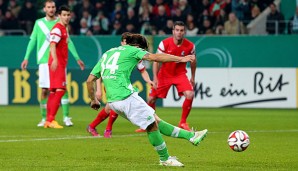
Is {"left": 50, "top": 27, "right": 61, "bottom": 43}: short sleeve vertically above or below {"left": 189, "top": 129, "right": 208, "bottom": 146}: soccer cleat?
above

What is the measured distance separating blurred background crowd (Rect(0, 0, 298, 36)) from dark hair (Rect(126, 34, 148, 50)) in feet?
47.4

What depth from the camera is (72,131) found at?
1617 cm

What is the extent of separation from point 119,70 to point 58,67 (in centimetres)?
617

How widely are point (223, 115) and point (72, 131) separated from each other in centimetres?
582

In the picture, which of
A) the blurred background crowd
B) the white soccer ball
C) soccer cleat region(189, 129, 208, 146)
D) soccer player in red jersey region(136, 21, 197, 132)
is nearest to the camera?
soccer cleat region(189, 129, 208, 146)

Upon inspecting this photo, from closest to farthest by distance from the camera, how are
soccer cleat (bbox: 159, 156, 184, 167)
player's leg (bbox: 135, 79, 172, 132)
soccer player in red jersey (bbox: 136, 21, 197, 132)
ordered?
soccer cleat (bbox: 159, 156, 184, 167), soccer player in red jersey (bbox: 136, 21, 197, 132), player's leg (bbox: 135, 79, 172, 132)

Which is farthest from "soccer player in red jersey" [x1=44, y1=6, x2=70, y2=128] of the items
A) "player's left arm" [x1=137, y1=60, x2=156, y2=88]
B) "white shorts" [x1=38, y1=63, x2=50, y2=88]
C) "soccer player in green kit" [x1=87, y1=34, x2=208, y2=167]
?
"soccer player in green kit" [x1=87, y1=34, x2=208, y2=167]

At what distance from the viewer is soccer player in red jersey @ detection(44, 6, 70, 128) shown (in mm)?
16531

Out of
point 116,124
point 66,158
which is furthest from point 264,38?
point 66,158

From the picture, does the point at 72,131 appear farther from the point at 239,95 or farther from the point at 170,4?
the point at 170,4

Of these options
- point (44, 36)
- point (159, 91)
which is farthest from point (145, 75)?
point (44, 36)

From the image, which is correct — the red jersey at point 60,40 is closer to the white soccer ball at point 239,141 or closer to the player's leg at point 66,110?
the player's leg at point 66,110

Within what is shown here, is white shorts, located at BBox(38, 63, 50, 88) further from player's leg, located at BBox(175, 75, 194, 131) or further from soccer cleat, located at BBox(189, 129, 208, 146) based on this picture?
soccer cleat, located at BBox(189, 129, 208, 146)

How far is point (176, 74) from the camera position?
16750 mm
